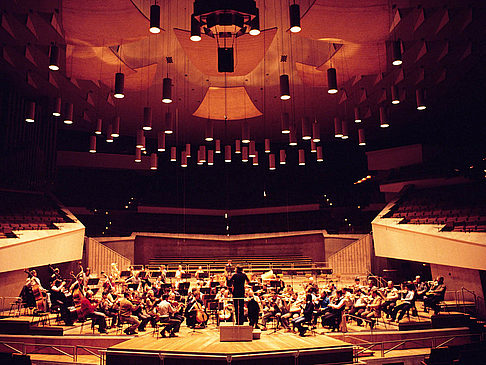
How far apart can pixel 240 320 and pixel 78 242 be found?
433 inches

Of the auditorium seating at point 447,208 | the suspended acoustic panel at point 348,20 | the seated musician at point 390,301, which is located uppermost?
the suspended acoustic panel at point 348,20

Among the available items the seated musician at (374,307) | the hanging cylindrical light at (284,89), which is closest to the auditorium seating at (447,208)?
the seated musician at (374,307)

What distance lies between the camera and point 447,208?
52.1 ft

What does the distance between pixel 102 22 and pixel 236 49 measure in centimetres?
394

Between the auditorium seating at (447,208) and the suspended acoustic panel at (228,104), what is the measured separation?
7.76 metres

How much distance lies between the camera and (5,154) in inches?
611

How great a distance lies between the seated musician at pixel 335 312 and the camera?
9773 mm

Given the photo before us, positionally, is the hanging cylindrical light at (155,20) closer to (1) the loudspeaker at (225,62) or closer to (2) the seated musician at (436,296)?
(1) the loudspeaker at (225,62)

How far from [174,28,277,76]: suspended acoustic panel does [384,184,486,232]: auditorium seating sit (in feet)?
28.2

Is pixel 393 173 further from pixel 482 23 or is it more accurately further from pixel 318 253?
pixel 482 23

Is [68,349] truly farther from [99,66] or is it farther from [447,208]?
[447,208]

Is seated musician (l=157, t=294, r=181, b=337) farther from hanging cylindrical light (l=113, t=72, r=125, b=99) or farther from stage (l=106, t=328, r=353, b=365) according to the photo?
hanging cylindrical light (l=113, t=72, r=125, b=99)

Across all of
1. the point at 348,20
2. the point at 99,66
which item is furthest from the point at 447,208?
the point at 99,66

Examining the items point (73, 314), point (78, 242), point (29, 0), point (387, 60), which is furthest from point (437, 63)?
point (78, 242)
